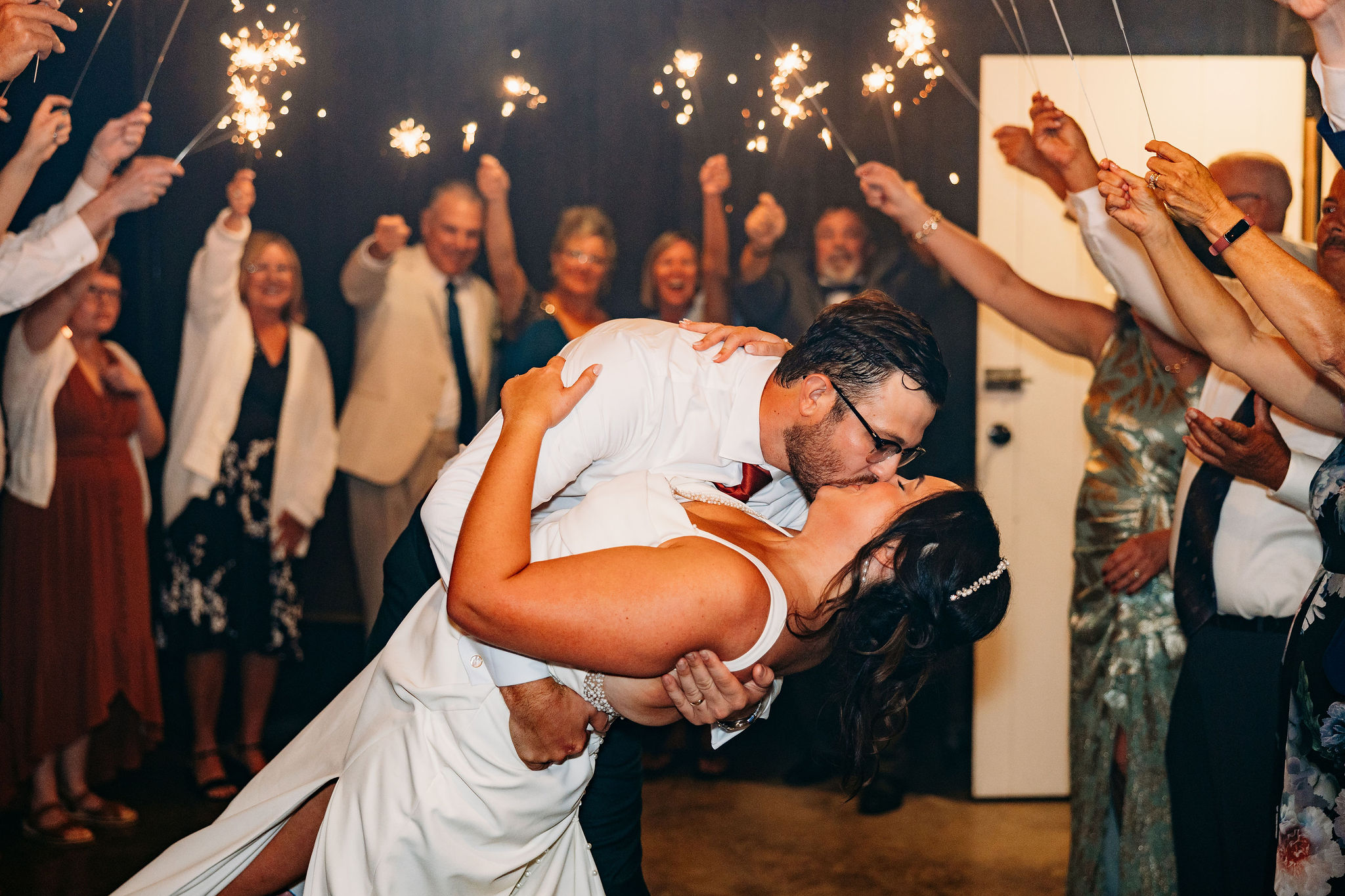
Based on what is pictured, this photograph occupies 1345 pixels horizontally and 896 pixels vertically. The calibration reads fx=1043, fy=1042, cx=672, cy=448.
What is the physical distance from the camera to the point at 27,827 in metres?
2.83

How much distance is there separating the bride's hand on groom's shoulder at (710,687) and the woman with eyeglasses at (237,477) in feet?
7.06

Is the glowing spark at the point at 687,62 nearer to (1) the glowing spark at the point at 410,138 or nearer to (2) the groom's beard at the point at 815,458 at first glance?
(1) the glowing spark at the point at 410,138

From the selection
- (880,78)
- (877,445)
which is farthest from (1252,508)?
(880,78)

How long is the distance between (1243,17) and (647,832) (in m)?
3.02

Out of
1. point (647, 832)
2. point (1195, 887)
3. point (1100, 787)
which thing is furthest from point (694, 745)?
point (1195, 887)

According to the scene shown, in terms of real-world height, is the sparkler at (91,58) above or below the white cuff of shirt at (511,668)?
above

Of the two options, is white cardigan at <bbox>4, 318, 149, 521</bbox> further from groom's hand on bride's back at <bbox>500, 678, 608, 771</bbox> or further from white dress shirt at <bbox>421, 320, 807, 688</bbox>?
groom's hand on bride's back at <bbox>500, 678, 608, 771</bbox>

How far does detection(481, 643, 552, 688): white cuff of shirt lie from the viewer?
4.83 feet

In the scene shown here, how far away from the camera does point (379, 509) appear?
3340 mm

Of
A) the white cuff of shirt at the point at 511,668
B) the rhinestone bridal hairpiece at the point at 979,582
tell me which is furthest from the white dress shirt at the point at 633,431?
the rhinestone bridal hairpiece at the point at 979,582

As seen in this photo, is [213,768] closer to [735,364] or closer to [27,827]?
[27,827]

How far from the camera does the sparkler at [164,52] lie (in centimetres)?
303

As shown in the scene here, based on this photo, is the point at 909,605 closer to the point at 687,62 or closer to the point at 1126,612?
the point at 1126,612

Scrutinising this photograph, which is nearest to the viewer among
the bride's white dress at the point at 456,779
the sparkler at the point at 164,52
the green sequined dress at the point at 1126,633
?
the bride's white dress at the point at 456,779
